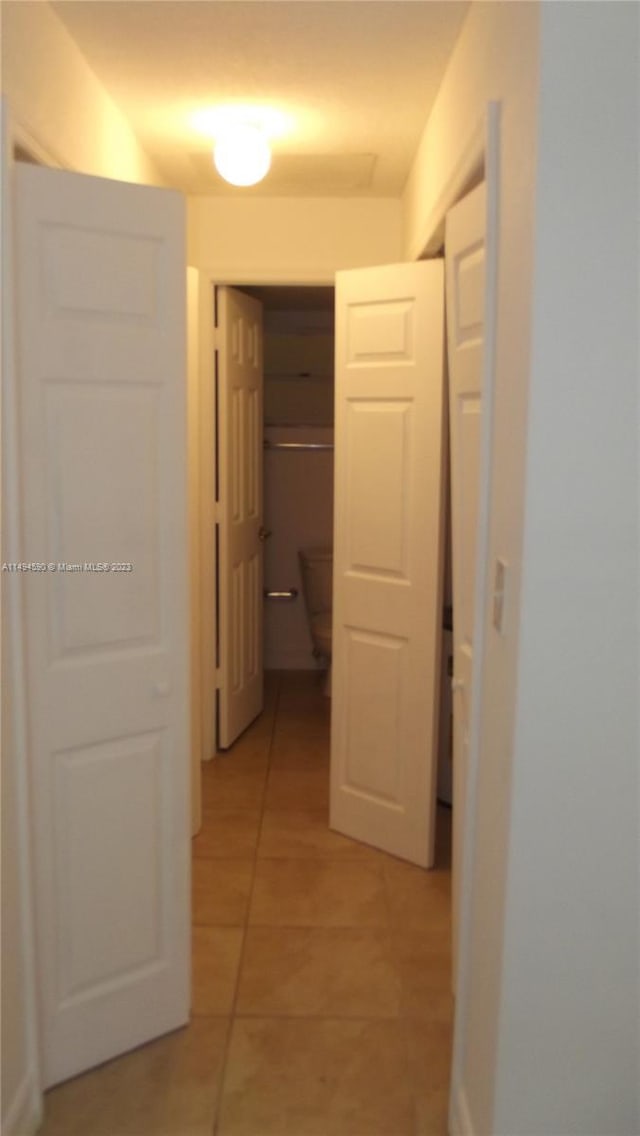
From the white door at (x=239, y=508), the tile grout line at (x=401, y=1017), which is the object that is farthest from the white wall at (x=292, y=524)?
the tile grout line at (x=401, y=1017)

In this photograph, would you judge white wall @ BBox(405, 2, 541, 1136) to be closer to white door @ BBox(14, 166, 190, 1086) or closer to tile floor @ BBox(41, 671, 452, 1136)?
tile floor @ BBox(41, 671, 452, 1136)

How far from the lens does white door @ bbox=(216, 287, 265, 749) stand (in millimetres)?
4238

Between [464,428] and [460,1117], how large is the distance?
150 centimetres

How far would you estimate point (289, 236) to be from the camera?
399 cm

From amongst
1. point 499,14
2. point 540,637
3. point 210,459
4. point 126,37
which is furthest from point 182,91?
point 540,637

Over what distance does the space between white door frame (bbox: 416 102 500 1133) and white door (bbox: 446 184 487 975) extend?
0.10 metres

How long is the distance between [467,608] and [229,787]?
2.05 metres

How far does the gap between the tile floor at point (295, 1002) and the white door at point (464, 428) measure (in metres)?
0.33

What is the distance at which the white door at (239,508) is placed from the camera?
13.9 ft

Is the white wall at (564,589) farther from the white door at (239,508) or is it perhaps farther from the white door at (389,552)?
the white door at (239,508)

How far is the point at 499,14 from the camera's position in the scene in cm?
185

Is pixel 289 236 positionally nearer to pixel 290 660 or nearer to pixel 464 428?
pixel 464 428

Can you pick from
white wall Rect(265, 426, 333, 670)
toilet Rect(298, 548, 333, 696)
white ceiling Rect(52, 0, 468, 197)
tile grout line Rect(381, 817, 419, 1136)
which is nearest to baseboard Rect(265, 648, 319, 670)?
white wall Rect(265, 426, 333, 670)

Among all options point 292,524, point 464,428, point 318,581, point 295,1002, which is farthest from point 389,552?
point 292,524
